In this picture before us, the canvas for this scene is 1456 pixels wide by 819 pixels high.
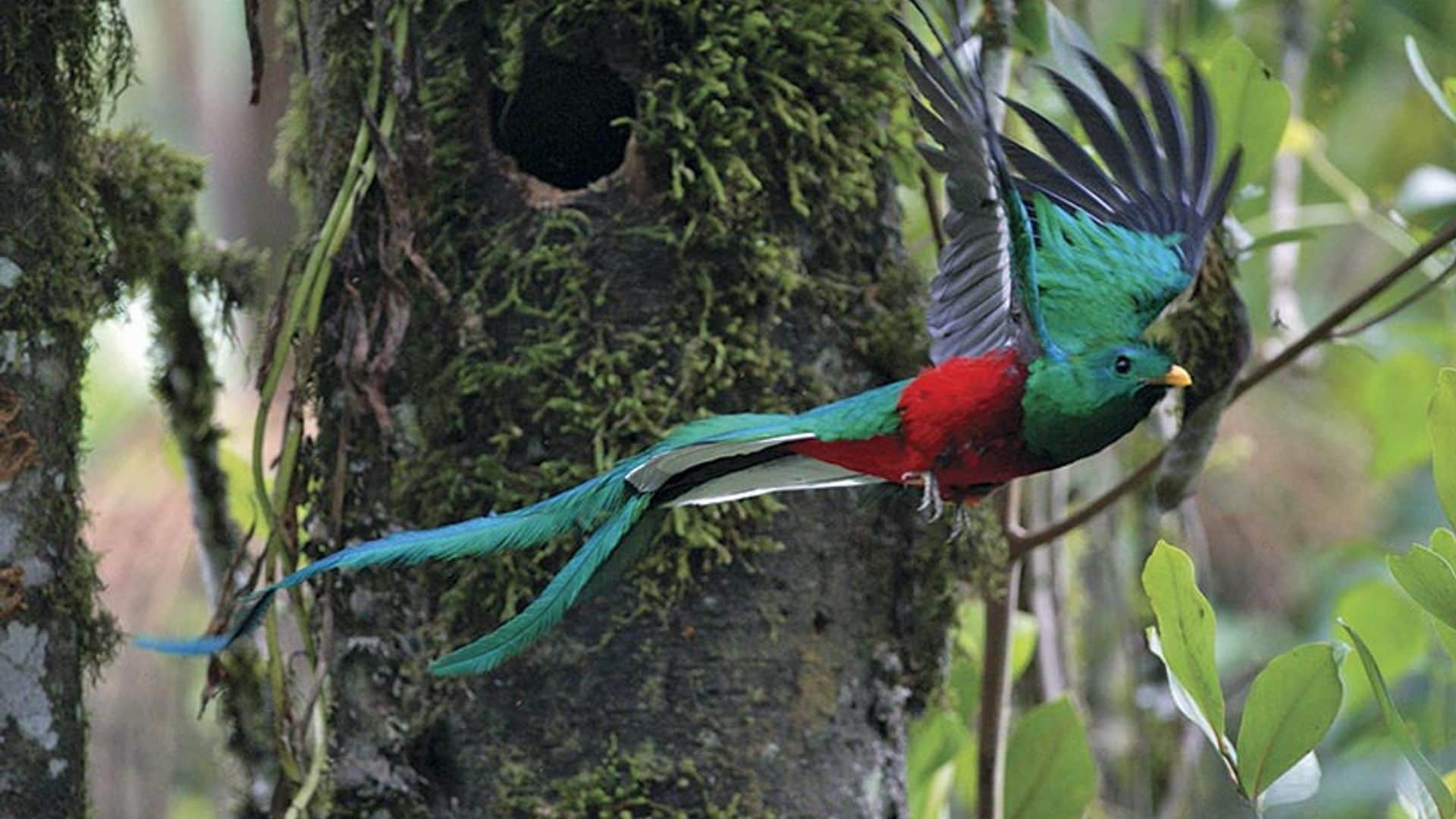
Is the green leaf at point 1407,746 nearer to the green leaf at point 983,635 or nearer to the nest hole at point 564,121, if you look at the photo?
the green leaf at point 983,635

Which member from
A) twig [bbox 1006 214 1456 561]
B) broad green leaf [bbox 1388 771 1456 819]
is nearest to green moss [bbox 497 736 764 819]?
twig [bbox 1006 214 1456 561]

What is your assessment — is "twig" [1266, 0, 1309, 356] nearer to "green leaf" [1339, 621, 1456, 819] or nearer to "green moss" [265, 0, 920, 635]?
"green moss" [265, 0, 920, 635]

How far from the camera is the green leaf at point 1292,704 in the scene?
5.50 feet

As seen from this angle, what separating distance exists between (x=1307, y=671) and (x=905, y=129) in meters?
0.95

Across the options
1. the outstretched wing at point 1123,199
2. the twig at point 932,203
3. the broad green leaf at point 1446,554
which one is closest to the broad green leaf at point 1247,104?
the outstretched wing at point 1123,199

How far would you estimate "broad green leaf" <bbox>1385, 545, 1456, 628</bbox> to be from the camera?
1.58 metres

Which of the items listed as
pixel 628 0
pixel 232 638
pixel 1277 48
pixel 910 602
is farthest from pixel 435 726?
pixel 1277 48

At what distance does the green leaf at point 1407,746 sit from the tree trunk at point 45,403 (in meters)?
1.42

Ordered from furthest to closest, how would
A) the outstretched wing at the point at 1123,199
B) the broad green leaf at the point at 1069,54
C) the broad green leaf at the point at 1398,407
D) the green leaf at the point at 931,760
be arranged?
the broad green leaf at the point at 1398,407
the green leaf at the point at 931,760
the broad green leaf at the point at 1069,54
the outstretched wing at the point at 1123,199

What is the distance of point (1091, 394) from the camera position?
186 cm

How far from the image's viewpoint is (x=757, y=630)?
2029mm

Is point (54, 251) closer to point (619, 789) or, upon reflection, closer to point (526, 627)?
point (526, 627)

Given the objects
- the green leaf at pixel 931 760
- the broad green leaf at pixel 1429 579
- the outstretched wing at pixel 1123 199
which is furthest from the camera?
the green leaf at pixel 931 760

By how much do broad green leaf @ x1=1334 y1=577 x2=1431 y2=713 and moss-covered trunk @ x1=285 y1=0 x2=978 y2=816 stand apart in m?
1.08
